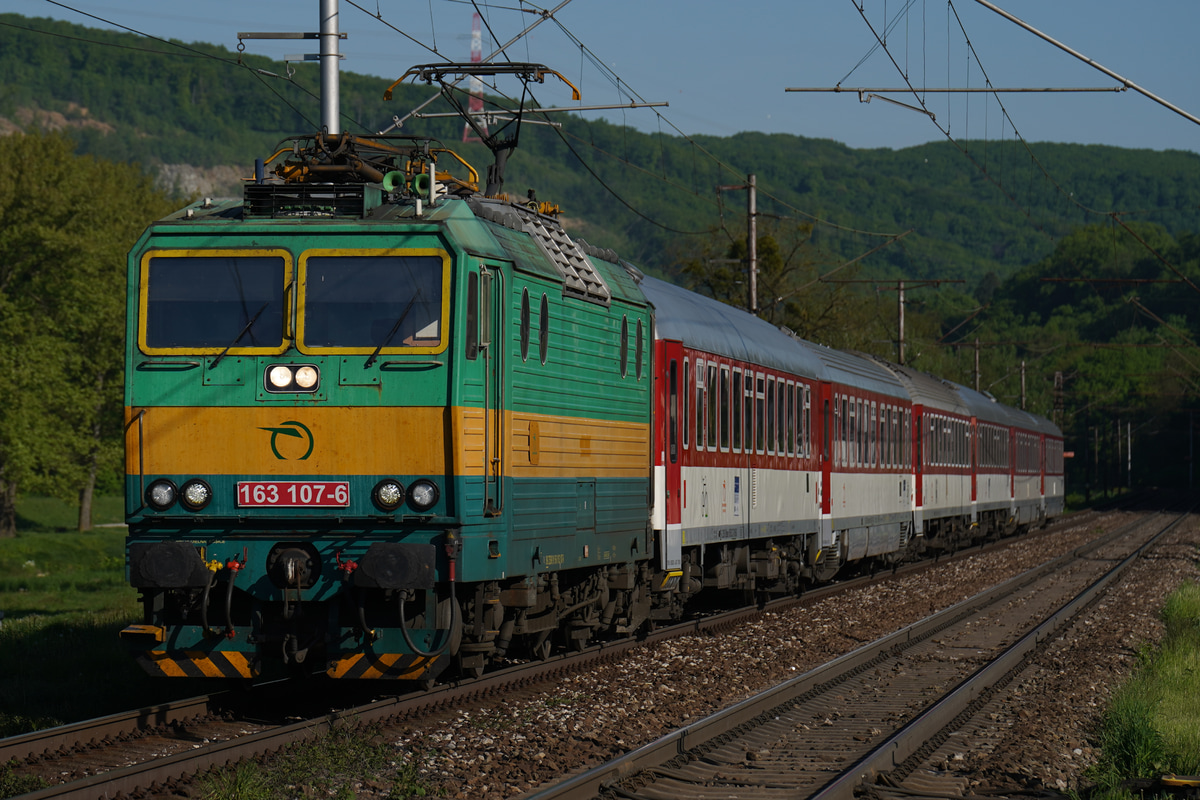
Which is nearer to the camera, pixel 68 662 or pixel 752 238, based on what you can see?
pixel 68 662

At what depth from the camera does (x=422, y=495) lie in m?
9.85

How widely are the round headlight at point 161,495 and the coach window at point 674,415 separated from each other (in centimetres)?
611

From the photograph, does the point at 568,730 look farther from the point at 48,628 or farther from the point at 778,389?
the point at 778,389

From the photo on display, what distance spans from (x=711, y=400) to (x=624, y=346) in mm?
3548

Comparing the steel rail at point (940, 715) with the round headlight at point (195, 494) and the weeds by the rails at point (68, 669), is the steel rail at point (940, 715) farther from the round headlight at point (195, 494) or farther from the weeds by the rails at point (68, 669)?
the weeds by the rails at point (68, 669)

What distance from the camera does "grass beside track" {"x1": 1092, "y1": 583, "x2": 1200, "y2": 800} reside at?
30.0 feet

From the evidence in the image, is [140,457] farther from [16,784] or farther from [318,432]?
[16,784]

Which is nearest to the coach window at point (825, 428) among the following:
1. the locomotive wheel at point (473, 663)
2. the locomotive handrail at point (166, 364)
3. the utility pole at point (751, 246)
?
the utility pole at point (751, 246)

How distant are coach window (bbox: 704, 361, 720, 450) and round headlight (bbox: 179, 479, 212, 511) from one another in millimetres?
7625

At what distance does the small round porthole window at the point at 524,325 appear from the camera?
10852mm

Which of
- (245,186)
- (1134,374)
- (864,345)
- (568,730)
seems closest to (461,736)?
(568,730)

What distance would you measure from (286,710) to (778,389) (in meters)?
10.7

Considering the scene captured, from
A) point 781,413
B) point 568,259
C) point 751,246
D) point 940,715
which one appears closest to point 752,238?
point 751,246

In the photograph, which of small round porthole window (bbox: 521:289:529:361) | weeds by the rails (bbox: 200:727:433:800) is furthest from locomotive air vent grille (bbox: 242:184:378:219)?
weeds by the rails (bbox: 200:727:433:800)
